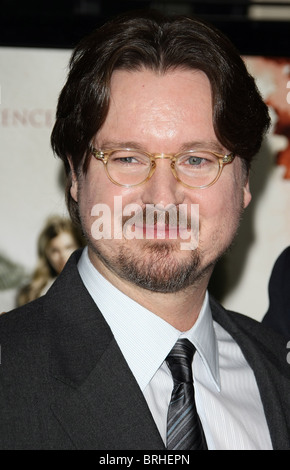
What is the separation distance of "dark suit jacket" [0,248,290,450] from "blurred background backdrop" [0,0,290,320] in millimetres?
637

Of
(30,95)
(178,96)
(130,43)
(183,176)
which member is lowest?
(183,176)

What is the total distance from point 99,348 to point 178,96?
0.56 meters

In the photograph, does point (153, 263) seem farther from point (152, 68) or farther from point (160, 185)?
point (152, 68)

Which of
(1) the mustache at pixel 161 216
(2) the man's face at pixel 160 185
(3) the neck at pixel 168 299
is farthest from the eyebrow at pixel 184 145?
(3) the neck at pixel 168 299

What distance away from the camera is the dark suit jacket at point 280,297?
2.26 m

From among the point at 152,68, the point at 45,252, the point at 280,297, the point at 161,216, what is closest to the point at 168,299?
the point at 161,216

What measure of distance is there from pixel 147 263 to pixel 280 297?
28.4 inches

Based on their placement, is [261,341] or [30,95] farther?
[30,95]

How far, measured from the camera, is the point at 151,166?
1.69m

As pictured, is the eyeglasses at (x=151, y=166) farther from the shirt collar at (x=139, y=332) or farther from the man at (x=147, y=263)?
the shirt collar at (x=139, y=332)

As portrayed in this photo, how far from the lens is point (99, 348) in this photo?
1651 millimetres
